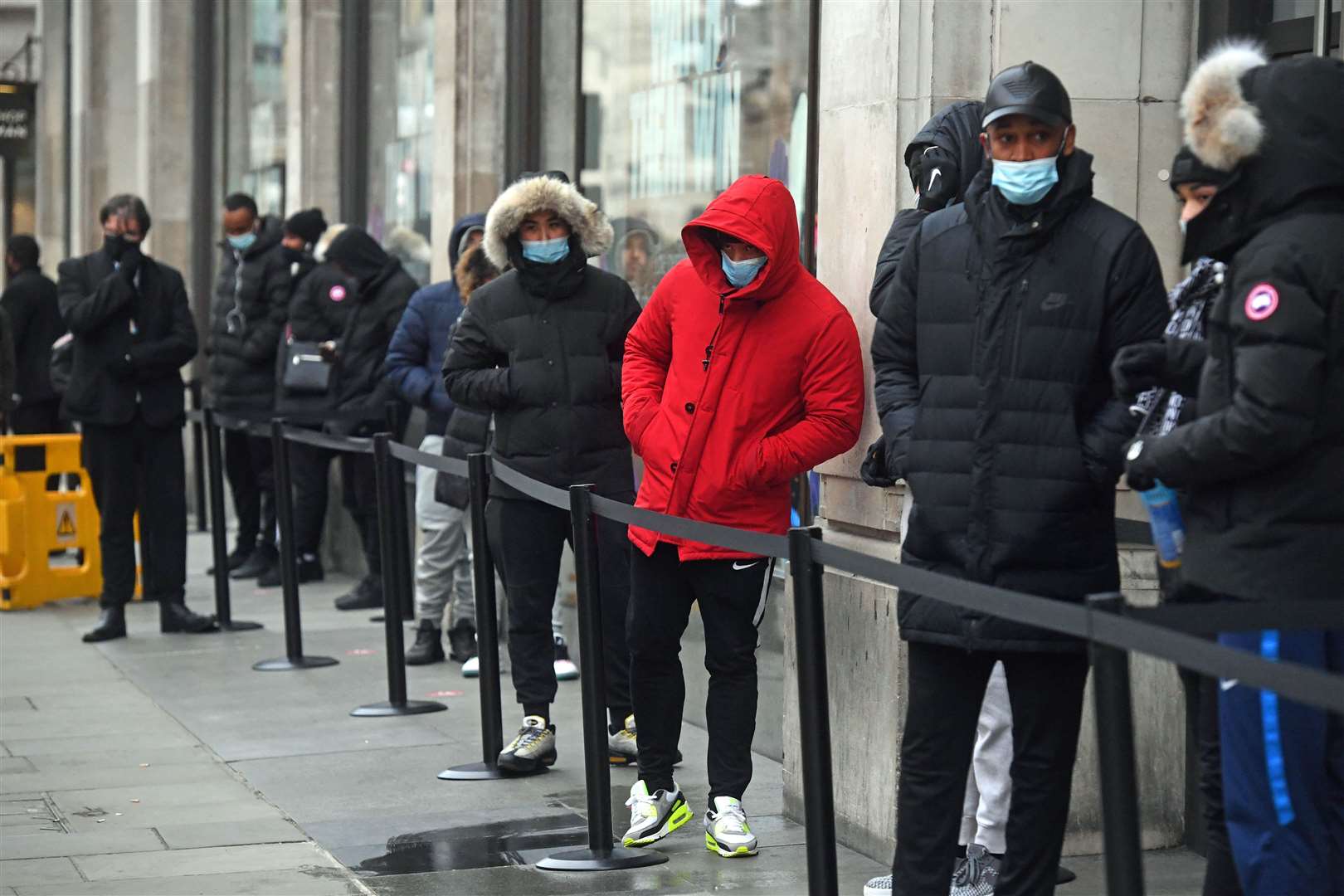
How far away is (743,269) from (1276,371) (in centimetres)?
207

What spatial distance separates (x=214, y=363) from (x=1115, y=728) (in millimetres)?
9805

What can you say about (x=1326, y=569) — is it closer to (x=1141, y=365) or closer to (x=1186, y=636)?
(x=1141, y=365)

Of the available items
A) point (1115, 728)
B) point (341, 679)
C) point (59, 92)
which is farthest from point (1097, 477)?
point (59, 92)

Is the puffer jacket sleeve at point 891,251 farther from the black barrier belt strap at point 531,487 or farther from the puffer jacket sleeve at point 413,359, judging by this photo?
the puffer jacket sleeve at point 413,359

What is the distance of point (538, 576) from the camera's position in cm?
678

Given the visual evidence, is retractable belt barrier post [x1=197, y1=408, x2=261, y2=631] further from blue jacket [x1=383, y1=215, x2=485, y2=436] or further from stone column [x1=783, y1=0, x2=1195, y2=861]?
stone column [x1=783, y1=0, x2=1195, y2=861]

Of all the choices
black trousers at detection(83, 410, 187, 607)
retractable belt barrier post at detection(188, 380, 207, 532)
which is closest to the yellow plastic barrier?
retractable belt barrier post at detection(188, 380, 207, 532)

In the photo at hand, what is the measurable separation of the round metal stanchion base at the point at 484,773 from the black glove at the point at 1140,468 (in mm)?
3367

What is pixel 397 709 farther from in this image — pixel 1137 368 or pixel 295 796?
pixel 1137 368

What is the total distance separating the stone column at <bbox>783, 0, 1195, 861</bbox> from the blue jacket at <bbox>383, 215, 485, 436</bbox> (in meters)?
3.46

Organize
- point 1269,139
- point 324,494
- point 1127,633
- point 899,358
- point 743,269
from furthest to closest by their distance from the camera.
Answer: point 324,494 < point 743,269 < point 899,358 < point 1269,139 < point 1127,633

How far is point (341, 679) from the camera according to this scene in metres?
8.89

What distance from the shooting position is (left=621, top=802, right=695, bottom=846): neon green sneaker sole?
19.2 feet

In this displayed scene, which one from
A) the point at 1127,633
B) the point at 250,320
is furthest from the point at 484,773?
the point at 250,320
